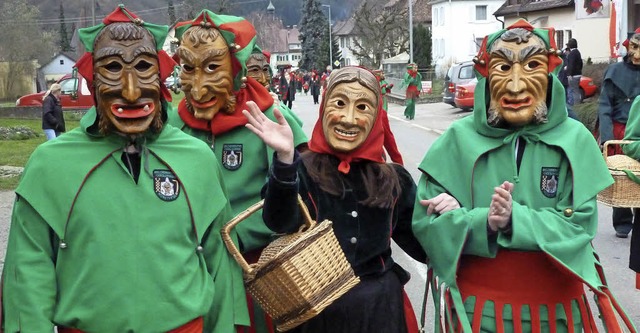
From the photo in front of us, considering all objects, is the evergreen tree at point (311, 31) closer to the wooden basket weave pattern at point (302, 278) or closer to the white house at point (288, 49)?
the white house at point (288, 49)

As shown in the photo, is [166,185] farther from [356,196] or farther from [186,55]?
[186,55]

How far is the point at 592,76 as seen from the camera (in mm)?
25219

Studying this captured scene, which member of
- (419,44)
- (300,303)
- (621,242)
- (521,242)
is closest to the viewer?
(300,303)

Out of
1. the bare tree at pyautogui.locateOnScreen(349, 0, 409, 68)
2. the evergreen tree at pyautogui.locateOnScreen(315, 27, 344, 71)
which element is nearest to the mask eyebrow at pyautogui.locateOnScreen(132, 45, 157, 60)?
the bare tree at pyautogui.locateOnScreen(349, 0, 409, 68)

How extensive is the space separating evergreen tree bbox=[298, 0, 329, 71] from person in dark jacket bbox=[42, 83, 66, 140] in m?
71.8

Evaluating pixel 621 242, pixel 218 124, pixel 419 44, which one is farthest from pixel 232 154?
pixel 419 44

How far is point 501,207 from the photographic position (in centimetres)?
380

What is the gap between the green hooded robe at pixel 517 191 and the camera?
12.8ft

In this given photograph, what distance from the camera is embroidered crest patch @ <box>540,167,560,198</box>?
4055mm

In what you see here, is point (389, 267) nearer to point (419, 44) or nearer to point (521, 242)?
point (521, 242)

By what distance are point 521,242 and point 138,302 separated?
5.49ft

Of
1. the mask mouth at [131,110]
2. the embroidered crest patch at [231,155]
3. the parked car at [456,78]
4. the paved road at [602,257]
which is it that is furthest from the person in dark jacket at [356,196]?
the parked car at [456,78]

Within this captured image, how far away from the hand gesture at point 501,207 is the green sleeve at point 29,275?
6.10 ft

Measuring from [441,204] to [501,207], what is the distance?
321 mm
